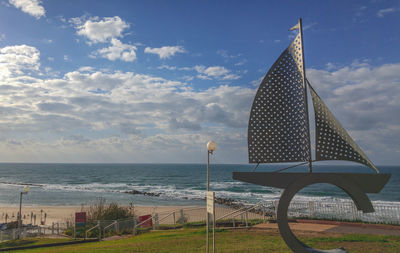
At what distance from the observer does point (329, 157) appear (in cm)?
898

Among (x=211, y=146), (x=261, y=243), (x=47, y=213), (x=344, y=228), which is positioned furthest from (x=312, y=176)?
A: (x=47, y=213)

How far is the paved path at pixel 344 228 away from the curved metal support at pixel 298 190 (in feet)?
18.9

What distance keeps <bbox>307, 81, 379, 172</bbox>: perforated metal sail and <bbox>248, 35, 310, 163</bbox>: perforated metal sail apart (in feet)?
2.05

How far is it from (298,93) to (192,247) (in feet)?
22.2

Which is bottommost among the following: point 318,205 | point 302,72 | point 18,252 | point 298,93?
point 18,252

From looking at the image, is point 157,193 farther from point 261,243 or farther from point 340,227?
point 261,243

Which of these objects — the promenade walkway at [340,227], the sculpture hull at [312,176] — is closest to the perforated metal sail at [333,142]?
the sculpture hull at [312,176]

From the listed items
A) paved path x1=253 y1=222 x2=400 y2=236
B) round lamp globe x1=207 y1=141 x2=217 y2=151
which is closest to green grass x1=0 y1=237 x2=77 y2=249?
paved path x1=253 y1=222 x2=400 y2=236

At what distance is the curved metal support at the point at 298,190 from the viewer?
330 inches

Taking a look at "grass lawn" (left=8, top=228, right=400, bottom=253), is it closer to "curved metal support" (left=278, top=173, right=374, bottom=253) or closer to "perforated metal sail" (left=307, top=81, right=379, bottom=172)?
"curved metal support" (left=278, top=173, right=374, bottom=253)

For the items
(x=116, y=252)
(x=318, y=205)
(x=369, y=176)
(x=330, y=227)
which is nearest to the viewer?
(x=369, y=176)

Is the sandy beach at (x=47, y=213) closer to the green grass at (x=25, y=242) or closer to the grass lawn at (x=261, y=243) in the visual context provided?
the green grass at (x=25, y=242)

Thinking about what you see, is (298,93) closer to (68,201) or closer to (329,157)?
(329,157)

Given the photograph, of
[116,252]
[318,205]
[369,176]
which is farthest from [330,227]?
[116,252]
